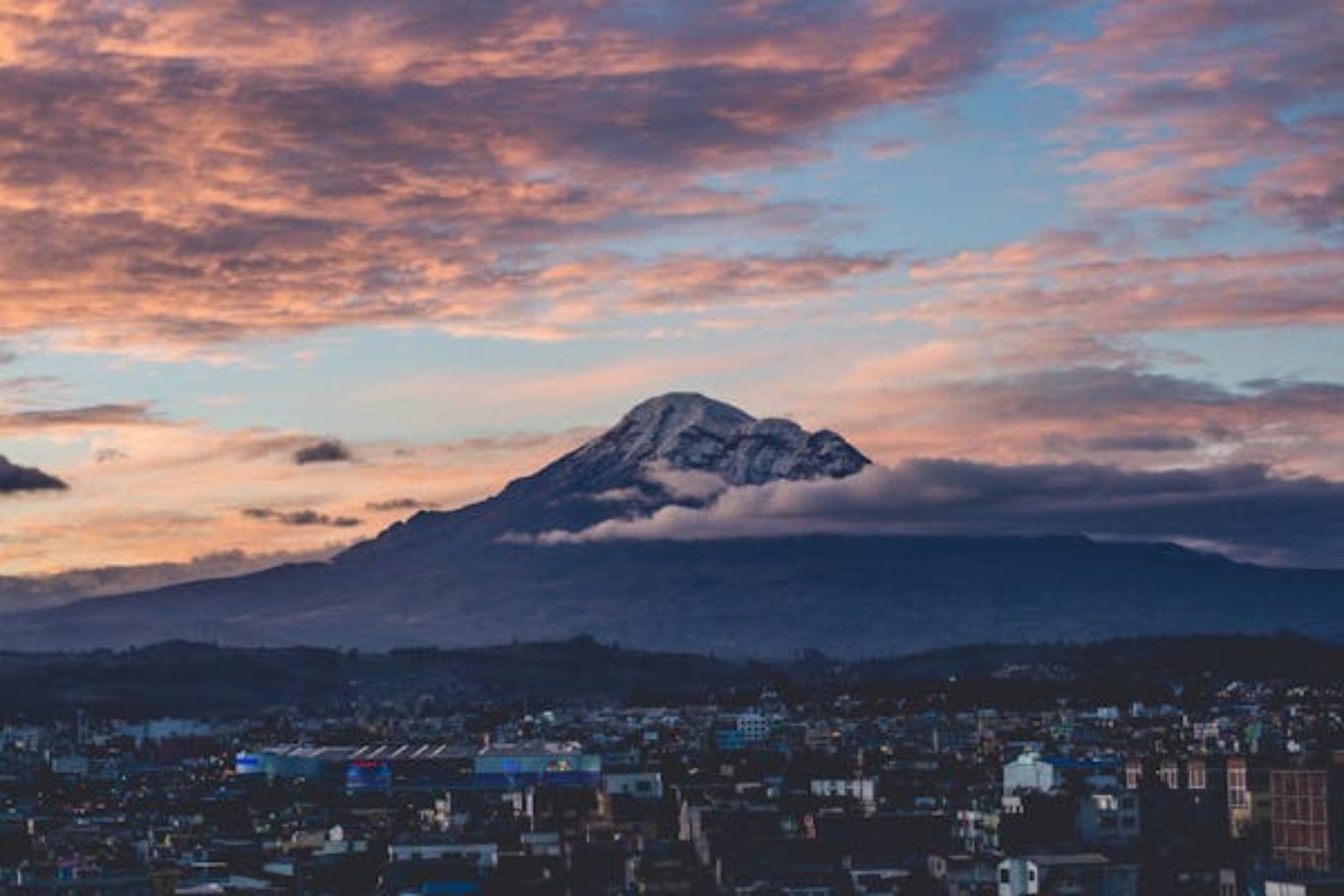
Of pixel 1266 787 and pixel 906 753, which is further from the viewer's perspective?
pixel 906 753

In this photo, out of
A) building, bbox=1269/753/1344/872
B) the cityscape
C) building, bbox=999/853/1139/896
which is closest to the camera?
building, bbox=999/853/1139/896

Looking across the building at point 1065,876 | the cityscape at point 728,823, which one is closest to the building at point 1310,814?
the cityscape at point 728,823

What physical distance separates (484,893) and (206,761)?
384 ft

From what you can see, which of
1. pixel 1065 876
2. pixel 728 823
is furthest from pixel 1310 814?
pixel 728 823

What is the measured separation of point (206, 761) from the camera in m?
199

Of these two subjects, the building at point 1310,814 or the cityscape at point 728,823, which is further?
the building at point 1310,814

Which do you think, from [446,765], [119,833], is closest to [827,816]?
[119,833]

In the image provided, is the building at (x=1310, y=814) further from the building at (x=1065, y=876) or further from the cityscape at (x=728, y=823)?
the building at (x=1065, y=876)

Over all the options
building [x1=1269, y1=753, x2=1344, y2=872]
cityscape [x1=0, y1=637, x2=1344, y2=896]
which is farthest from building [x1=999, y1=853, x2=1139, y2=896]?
building [x1=1269, y1=753, x2=1344, y2=872]

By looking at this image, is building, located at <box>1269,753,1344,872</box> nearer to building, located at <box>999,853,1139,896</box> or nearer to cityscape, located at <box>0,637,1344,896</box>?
cityscape, located at <box>0,637,1344,896</box>

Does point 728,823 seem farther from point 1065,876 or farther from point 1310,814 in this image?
point 1065,876

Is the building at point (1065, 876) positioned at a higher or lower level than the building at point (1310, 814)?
lower

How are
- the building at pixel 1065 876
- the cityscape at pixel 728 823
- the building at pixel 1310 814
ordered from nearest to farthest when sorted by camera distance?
the building at pixel 1065 876 → the cityscape at pixel 728 823 → the building at pixel 1310 814

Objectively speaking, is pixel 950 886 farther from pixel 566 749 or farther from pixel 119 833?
pixel 566 749
